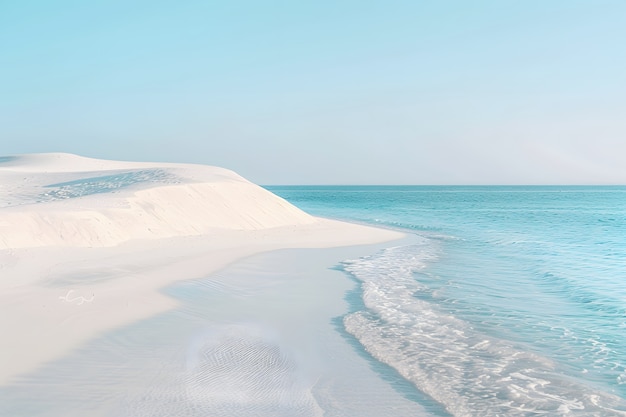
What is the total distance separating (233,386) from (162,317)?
4066mm

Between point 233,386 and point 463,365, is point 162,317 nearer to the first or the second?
point 233,386

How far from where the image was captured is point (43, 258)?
16.4m

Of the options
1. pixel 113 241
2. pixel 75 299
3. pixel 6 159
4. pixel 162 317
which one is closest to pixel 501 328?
pixel 162 317

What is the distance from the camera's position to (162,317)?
11.1 meters

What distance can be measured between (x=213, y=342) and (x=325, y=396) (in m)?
2.86

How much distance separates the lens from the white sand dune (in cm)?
1038

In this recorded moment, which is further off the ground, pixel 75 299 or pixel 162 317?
pixel 75 299

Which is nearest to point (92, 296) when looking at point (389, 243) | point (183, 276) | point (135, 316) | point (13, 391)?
point (135, 316)

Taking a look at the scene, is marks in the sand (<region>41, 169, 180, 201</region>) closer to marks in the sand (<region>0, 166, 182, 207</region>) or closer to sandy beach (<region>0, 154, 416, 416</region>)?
marks in the sand (<region>0, 166, 182, 207</region>)

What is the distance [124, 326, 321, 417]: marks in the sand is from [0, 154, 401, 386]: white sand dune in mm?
2044

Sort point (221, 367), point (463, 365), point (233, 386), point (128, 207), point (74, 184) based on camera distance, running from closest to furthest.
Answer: point (233, 386) → point (221, 367) → point (463, 365) → point (128, 207) → point (74, 184)

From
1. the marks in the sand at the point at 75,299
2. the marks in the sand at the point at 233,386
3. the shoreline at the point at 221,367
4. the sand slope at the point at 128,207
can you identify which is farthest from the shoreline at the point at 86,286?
the marks in the sand at the point at 233,386

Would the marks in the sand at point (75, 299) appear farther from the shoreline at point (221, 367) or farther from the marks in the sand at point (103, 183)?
the marks in the sand at point (103, 183)

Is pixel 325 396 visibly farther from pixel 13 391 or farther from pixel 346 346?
pixel 13 391
